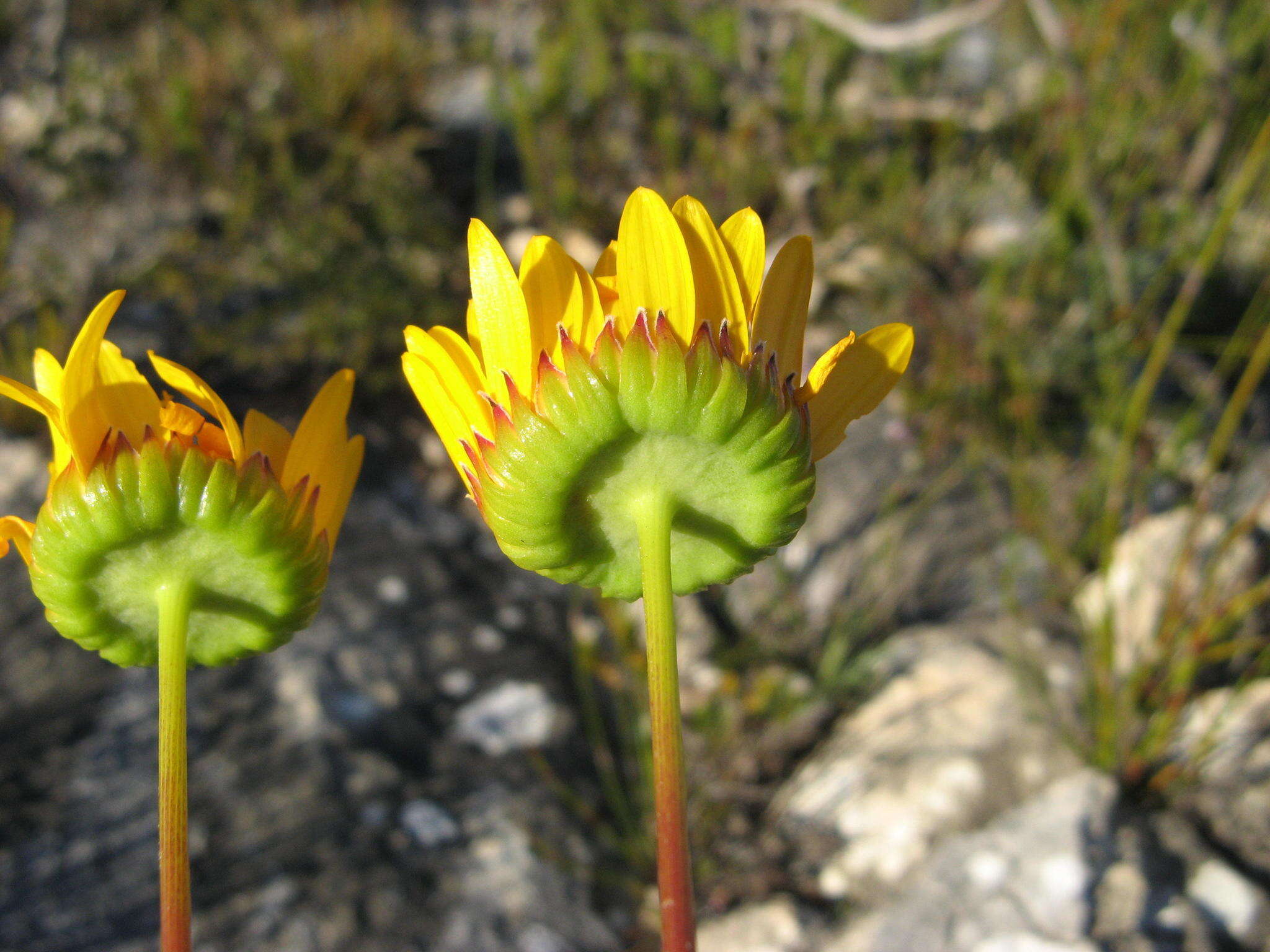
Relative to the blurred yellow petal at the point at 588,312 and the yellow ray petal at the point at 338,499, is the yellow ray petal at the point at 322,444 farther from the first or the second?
the blurred yellow petal at the point at 588,312

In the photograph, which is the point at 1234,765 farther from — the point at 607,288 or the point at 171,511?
the point at 171,511

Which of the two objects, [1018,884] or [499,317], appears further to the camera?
[1018,884]

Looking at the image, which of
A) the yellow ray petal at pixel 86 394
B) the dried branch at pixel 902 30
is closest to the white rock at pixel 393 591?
the yellow ray petal at pixel 86 394

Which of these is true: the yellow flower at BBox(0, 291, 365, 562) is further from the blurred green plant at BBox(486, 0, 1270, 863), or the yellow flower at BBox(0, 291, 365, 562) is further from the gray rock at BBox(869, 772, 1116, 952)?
the blurred green plant at BBox(486, 0, 1270, 863)

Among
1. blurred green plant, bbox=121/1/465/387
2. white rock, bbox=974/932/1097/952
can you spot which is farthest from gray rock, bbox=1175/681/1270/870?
blurred green plant, bbox=121/1/465/387

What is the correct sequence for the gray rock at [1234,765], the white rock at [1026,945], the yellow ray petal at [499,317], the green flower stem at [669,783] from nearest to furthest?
the green flower stem at [669,783], the yellow ray petal at [499,317], the white rock at [1026,945], the gray rock at [1234,765]

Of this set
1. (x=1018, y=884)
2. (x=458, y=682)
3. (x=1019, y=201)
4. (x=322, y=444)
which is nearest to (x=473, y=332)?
(x=322, y=444)

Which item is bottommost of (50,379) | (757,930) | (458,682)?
(757,930)
